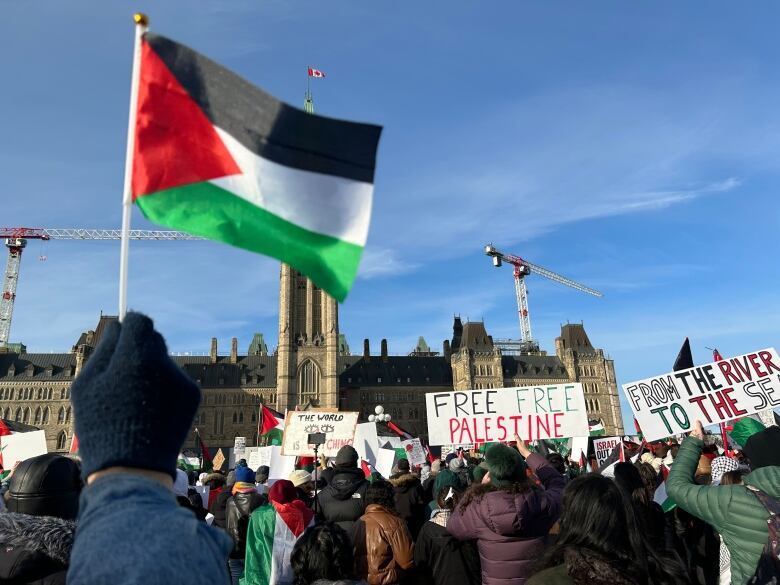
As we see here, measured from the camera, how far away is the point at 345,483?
614cm

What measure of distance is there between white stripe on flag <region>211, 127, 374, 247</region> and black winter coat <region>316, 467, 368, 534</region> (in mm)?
3695

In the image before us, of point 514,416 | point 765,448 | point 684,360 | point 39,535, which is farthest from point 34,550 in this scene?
point 684,360

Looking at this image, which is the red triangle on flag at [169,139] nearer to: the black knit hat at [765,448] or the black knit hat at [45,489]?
the black knit hat at [45,489]

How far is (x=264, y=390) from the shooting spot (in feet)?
255

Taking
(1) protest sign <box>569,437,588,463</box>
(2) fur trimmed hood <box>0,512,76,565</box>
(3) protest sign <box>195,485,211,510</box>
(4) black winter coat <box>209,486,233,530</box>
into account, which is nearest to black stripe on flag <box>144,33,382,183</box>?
(2) fur trimmed hood <box>0,512,76,565</box>

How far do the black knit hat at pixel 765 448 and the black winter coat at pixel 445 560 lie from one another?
7.17ft

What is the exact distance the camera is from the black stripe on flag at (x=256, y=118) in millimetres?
3146

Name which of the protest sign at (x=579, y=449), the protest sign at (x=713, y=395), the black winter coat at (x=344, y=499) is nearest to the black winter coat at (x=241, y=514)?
the black winter coat at (x=344, y=499)

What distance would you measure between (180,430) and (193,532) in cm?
32

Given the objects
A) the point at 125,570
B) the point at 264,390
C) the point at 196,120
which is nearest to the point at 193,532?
the point at 125,570

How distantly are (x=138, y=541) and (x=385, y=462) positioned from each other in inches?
518

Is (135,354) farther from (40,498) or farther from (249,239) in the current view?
(249,239)

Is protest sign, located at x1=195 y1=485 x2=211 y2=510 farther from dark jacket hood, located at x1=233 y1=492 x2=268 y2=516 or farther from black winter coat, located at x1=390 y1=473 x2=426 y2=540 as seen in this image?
black winter coat, located at x1=390 y1=473 x2=426 y2=540

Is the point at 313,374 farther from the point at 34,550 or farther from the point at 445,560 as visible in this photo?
the point at 34,550
